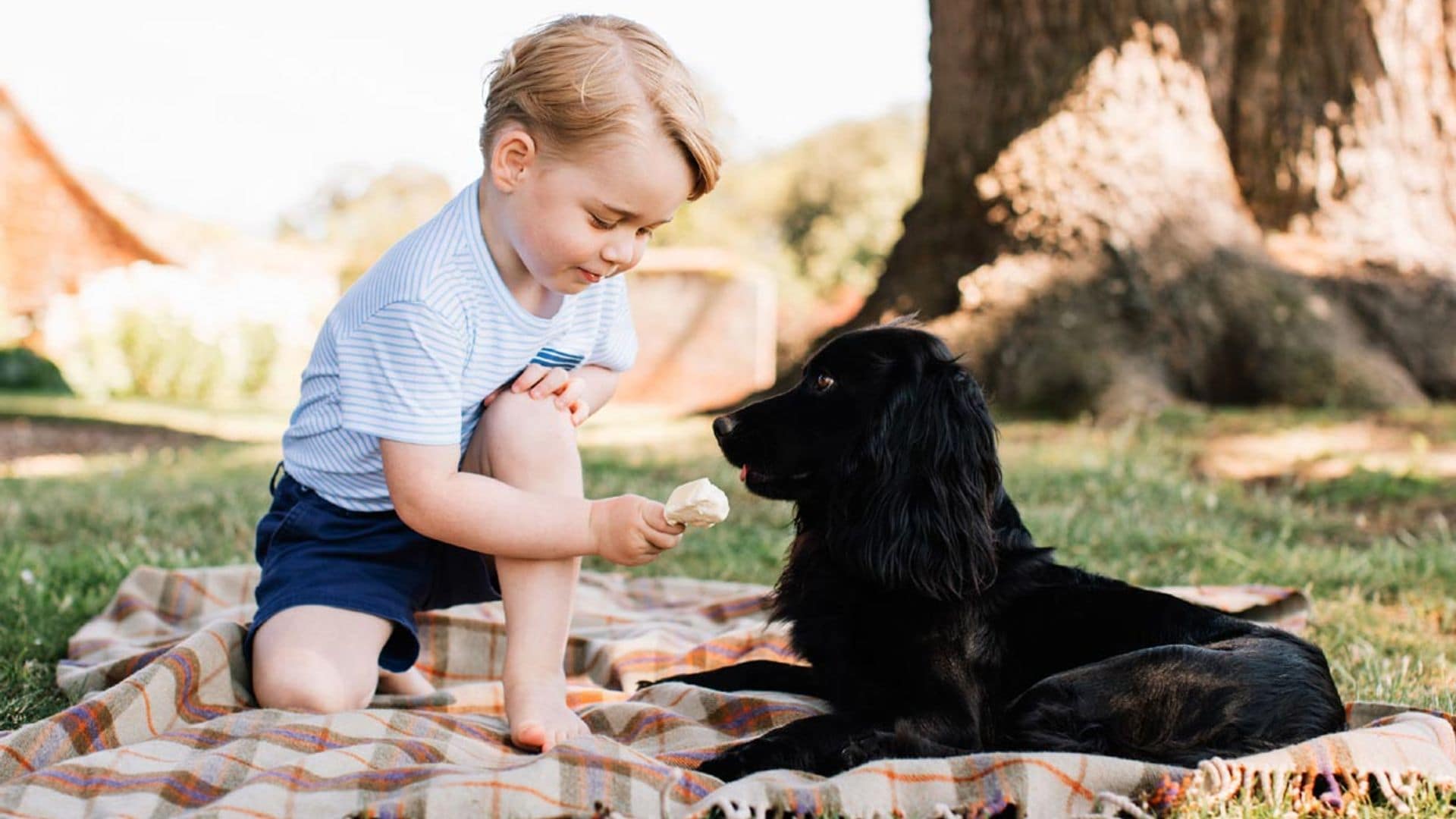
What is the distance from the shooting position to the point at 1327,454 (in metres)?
5.48

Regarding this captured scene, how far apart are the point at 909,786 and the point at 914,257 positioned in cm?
543

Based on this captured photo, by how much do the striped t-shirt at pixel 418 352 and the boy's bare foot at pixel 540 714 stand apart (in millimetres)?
508

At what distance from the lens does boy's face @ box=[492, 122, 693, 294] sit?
230cm

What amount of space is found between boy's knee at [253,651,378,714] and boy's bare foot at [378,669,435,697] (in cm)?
30

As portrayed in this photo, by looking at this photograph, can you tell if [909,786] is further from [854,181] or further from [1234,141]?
[854,181]

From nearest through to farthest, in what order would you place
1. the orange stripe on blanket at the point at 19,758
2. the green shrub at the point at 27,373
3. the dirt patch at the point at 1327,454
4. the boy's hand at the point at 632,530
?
the orange stripe on blanket at the point at 19,758
the boy's hand at the point at 632,530
the dirt patch at the point at 1327,454
the green shrub at the point at 27,373

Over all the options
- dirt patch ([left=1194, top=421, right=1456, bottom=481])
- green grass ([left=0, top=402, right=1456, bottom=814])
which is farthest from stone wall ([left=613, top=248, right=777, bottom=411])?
dirt patch ([left=1194, top=421, right=1456, bottom=481])

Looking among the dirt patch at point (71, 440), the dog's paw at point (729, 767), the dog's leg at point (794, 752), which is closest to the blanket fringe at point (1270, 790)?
the dog's leg at point (794, 752)

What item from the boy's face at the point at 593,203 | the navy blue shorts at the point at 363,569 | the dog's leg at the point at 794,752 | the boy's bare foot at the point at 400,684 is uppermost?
the boy's face at the point at 593,203

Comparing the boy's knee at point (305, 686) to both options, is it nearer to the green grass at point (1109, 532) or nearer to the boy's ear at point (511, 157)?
the green grass at point (1109, 532)

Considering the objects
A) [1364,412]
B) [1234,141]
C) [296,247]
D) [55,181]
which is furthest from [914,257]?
[296,247]

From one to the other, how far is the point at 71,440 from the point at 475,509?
8.73m

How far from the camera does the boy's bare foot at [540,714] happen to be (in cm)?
235

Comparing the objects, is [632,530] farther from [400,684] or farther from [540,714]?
[400,684]
